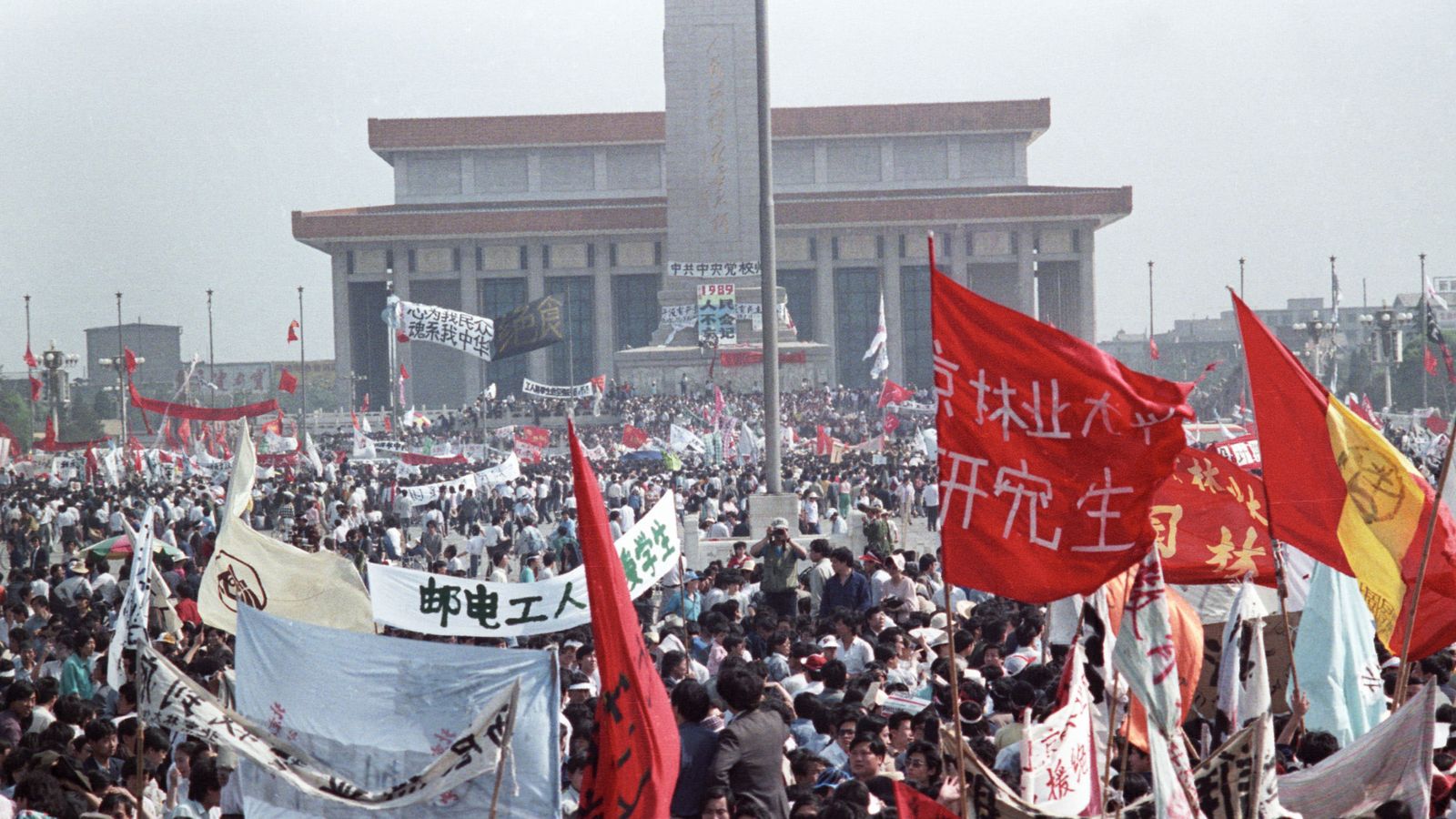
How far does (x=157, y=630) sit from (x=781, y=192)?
55.8 metres

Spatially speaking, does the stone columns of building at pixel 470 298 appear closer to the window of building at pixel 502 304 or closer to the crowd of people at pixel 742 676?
the window of building at pixel 502 304

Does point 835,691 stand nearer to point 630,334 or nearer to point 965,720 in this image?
point 965,720

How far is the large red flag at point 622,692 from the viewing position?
4.08 m

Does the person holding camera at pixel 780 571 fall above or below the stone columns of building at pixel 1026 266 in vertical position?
below

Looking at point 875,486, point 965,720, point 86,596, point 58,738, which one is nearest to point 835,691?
point 965,720

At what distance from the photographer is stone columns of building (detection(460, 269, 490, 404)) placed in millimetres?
61312

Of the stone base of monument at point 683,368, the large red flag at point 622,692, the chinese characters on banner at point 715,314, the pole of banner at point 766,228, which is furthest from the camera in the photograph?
the stone base of monument at point 683,368

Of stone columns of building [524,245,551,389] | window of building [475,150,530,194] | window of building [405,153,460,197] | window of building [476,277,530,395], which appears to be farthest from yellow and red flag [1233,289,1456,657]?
window of building [405,153,460,197]

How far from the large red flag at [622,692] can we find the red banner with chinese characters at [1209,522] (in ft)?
10.8

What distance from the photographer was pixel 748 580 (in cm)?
1183

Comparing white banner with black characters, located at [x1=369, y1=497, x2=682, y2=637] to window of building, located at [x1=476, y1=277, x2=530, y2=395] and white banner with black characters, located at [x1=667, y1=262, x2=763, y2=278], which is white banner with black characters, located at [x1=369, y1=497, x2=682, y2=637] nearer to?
white banner with black characters, located at [x1=667, y1=262, x2=763, y2=278]

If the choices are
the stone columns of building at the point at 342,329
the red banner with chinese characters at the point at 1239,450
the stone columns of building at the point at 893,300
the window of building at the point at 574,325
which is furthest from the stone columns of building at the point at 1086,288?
the red banner with chinese characters at the point at 1239,450

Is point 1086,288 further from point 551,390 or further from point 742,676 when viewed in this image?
point 742,676

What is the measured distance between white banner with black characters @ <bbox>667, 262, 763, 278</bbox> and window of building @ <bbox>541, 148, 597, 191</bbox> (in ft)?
47.6
